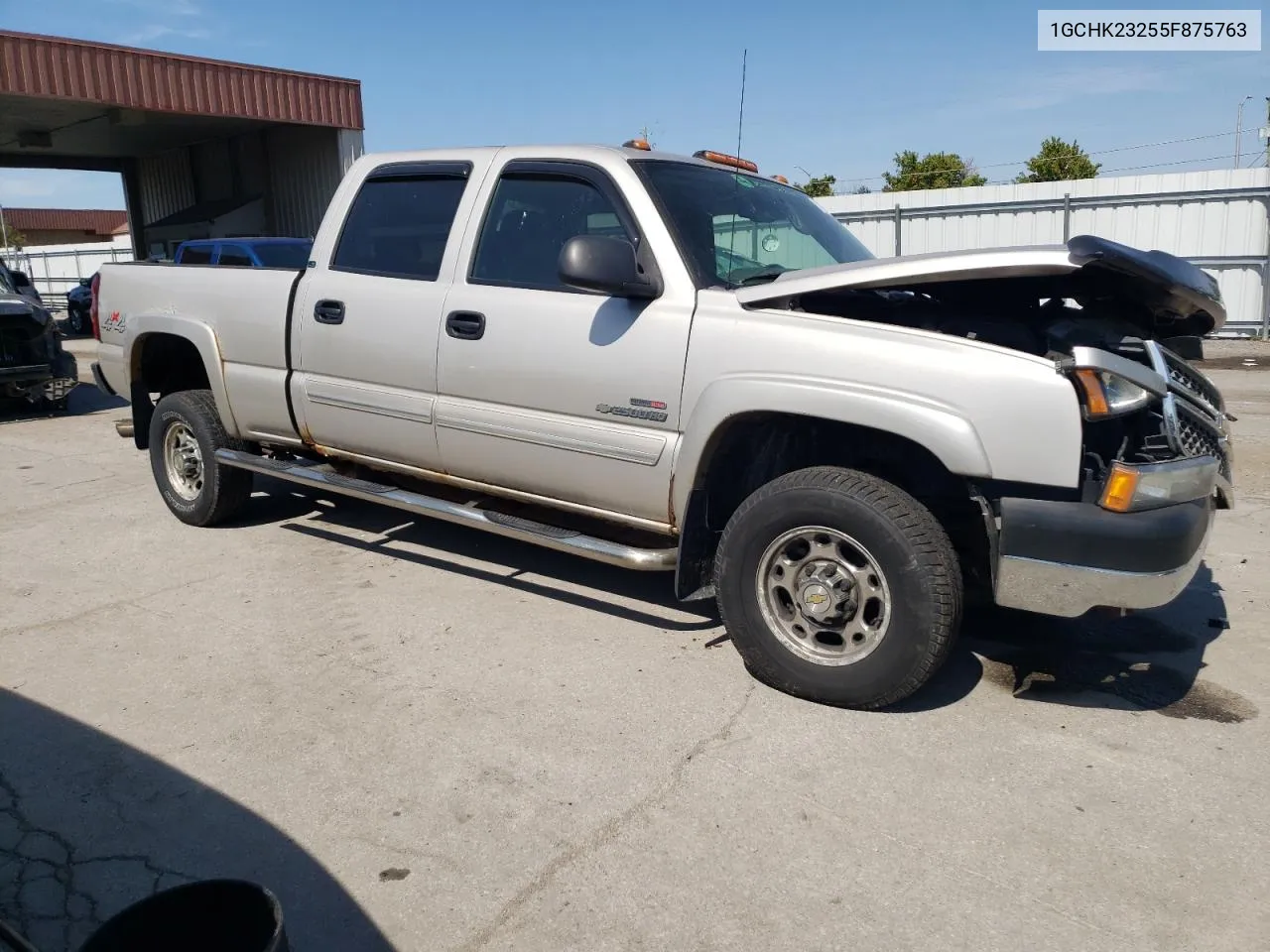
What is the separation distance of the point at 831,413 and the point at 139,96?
18843 mm

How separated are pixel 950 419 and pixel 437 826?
202 centimetres

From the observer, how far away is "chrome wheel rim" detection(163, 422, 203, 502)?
239 inches

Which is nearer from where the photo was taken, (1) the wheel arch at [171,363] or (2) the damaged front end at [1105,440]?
(2) the damaged front end at [1105,440]

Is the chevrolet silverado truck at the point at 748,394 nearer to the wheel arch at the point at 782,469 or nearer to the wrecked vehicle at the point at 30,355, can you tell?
the wheel arch at the point at 782,469

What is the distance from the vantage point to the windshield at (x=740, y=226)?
409 cm

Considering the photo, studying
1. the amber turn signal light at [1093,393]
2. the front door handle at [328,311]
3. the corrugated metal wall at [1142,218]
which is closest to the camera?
the amber turn signal light at [1093,393]

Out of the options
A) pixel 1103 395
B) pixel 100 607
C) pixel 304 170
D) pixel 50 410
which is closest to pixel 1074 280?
pixel 1103 395

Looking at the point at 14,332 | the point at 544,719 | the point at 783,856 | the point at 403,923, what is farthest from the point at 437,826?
the point at 14,332

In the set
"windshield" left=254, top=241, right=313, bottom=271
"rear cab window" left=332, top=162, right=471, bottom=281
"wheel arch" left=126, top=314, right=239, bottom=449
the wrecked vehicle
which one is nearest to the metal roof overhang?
"windshield" left=254, top=241, right=313, bottom=271

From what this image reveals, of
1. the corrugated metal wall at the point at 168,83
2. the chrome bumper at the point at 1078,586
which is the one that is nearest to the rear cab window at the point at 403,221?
the chrome bumper at the point at 1078,586

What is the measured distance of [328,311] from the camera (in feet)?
16.3

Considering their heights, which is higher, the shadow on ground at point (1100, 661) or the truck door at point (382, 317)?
the truck door at point (382, 317)

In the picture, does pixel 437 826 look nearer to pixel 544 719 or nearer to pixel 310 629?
pixel 544 719

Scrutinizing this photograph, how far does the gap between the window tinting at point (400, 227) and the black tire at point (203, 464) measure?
1406mm
